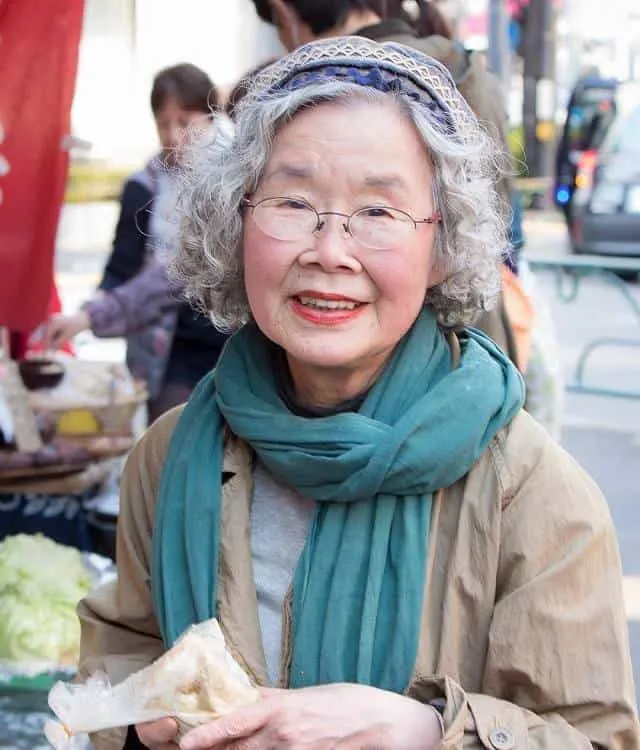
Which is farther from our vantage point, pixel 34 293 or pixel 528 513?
pixel 34 293

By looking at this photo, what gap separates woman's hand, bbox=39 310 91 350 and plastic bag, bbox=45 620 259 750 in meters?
3.06

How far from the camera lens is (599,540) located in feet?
5.98

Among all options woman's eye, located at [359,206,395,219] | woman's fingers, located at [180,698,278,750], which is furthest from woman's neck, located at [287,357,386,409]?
woman's fingers, located at [180,698,278,750]

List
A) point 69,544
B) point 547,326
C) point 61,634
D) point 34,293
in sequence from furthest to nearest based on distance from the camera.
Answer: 1. point 69,544
2. point 547,326
3. point 34,293
4. point 61,634

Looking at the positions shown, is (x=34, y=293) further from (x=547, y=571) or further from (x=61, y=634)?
(x=547, y=571)

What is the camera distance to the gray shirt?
6.34ft

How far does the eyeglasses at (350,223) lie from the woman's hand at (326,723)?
0.62m

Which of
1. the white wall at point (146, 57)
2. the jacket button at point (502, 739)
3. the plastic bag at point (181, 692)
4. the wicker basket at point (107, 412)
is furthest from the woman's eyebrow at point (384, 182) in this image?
the white wall at point (146, 57)

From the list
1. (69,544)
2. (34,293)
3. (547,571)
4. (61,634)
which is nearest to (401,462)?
(547,571)

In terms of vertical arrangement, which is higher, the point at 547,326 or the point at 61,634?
the point at 547,326

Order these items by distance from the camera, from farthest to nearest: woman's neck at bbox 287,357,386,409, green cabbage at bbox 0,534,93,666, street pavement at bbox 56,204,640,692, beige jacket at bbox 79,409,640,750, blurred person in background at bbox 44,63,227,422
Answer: street pavement at bbox 56,204,640,692 < blurred person in background at bbox 44,63,227,422 < green cabbage at bbox 0,534,93,666 < woman's neck at bbox 287,357,386,409 < beige jacket at bbox 79,409,640,750

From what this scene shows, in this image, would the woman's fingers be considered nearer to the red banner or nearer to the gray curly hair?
the gray curly hair

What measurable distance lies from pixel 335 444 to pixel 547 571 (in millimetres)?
340

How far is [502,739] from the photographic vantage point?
1743 millimetres
